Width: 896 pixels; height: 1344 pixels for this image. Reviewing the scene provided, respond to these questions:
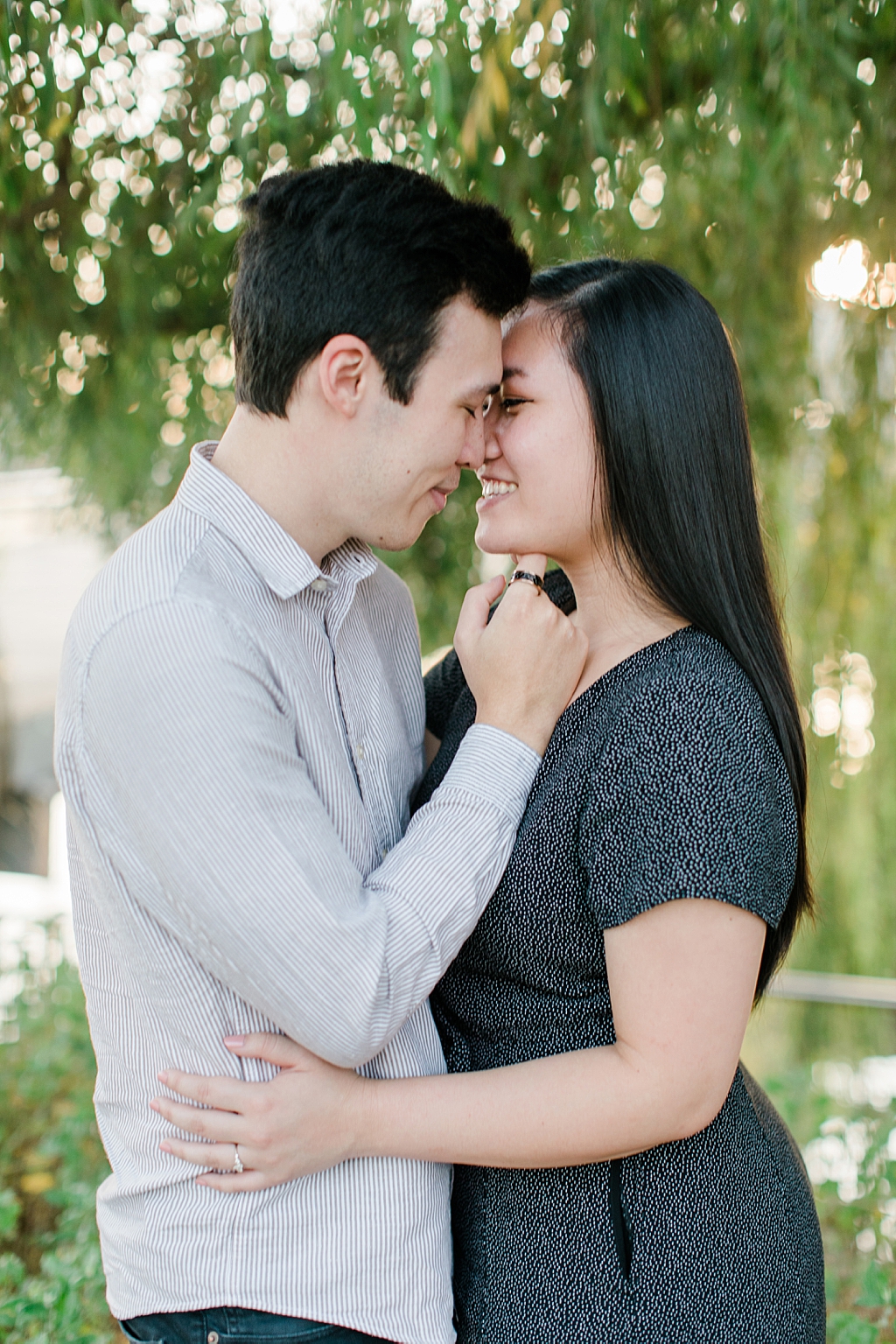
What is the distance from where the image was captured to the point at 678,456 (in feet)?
4.11

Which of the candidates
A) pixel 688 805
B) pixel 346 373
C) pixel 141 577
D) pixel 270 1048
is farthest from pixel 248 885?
pixel 346 373

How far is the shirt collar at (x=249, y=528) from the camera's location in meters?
1.12

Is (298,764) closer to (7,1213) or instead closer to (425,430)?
(425,430)

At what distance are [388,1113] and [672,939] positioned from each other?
0.32m

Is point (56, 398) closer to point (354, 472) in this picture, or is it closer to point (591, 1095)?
point (354, 472)

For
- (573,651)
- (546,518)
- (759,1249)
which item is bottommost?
(759,1249)

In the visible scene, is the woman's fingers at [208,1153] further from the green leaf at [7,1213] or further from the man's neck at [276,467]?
the green leaf at [7,1213]

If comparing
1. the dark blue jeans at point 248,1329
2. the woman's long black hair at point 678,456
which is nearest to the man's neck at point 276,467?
the woman's long black hair at point 678,456

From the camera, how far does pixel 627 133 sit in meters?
2.15

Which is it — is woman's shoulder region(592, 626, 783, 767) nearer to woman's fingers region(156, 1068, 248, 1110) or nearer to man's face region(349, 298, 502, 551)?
man's face region(349, 298, 502, 551)

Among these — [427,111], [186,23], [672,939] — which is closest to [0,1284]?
[672,939]

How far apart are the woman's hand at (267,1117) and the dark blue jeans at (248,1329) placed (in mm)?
127

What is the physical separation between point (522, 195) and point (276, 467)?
1167 millimetres

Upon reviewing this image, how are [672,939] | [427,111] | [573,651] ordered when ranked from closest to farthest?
[672,939], [573,651], [427,111]
